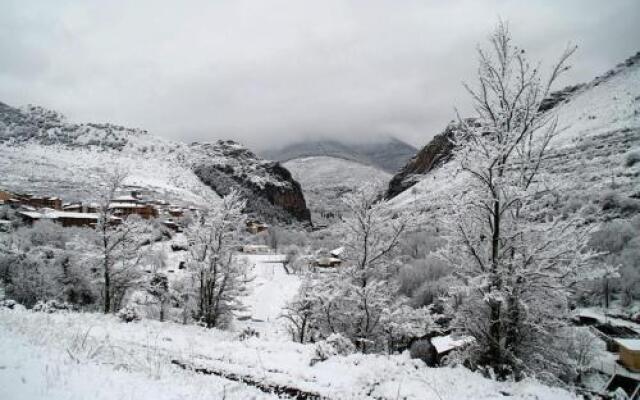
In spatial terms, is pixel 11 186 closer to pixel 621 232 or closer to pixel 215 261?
pixel 215 261

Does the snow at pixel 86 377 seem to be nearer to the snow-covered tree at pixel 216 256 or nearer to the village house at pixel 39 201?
the snow-covered tree at pixel 216 256

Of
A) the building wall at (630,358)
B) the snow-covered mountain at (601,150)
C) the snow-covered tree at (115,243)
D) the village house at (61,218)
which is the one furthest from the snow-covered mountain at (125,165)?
the building wall at (630,358)

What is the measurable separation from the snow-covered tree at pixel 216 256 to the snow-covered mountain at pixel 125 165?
4710 cm

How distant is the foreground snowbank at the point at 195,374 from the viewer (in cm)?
624

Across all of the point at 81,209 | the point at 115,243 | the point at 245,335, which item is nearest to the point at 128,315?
the point at 245,335

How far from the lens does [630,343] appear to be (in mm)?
28188

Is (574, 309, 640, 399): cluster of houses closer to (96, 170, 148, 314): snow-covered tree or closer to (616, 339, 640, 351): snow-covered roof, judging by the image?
(616, 339, 640, 351): snow-covered roof

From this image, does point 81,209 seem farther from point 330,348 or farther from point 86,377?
point 86,377

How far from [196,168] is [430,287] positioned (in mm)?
125017

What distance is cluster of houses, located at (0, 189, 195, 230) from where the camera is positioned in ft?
177

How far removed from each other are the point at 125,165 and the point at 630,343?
11854 cm

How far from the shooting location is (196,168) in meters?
149

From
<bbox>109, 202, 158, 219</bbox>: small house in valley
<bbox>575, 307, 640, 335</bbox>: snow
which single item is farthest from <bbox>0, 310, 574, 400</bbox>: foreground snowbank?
<bbox>109, 202, 158, 219</bbox>: small house in valley

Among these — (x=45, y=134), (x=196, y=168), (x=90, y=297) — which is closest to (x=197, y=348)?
(x=90, y=297)
